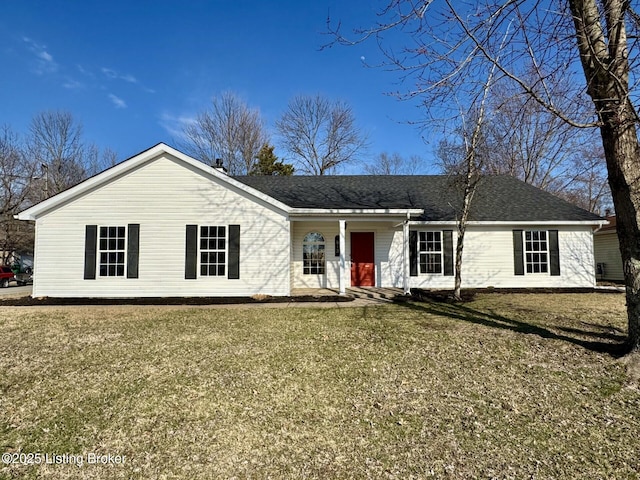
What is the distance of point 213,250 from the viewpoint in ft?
37.6

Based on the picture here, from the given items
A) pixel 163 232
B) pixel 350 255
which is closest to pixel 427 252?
pixel 350 255

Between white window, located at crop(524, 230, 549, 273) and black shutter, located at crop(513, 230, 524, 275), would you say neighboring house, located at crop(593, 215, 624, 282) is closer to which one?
white window, located at crop(524, 230, 549, 273)

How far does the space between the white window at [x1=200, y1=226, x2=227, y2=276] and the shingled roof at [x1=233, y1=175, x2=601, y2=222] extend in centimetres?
258

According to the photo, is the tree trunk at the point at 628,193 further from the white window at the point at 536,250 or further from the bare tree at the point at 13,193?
the bare tree at the point at 13,193

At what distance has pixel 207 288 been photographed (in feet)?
37.2

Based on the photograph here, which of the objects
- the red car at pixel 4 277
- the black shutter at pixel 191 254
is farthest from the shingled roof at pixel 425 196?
the red car at pixel 4 277

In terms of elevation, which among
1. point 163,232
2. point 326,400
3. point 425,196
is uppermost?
point 425,196

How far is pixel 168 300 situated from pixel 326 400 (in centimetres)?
797

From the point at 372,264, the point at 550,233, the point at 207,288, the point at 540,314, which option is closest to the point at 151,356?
the point at 207,288

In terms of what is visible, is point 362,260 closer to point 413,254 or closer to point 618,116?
point 413,254

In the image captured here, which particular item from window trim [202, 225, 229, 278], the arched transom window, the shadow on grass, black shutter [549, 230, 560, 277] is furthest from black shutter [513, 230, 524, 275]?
window trim [202, 225, 229, 278]

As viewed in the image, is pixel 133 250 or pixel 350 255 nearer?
pixel 133 250

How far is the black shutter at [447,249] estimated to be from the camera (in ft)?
44.5

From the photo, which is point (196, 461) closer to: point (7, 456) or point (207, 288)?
point (7, 456)
